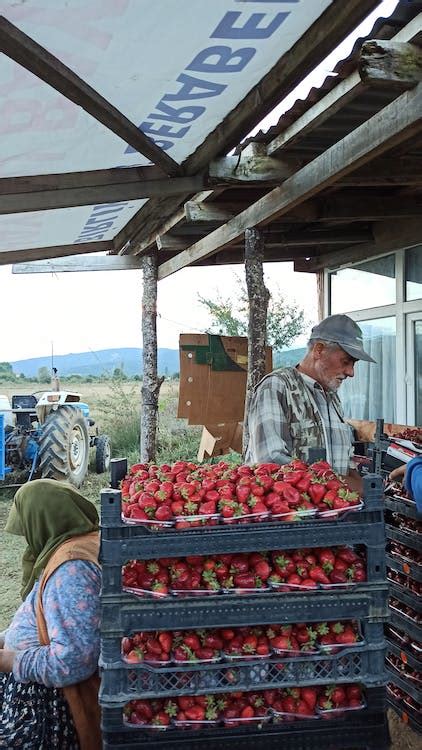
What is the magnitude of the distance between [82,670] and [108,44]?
2239 mm

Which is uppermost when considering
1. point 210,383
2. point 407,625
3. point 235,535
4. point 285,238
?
point 285,238

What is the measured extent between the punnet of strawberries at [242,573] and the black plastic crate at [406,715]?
170cm

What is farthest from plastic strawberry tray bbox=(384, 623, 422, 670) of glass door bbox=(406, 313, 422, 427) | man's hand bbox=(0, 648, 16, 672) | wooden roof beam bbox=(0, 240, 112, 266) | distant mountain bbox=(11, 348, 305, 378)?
distant mountain bbox=(11, 348, 305, 378)

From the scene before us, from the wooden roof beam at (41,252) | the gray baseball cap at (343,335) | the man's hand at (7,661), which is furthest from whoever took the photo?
the wooden roof beam at (41,252)

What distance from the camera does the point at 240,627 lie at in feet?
5.80

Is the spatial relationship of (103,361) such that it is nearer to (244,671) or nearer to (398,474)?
(398,474)

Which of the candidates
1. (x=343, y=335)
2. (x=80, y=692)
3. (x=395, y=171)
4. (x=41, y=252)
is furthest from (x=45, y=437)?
(x=80, y=692)

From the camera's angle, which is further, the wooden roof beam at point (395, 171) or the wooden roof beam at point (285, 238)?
the wooden roof beam at point (285, 238)

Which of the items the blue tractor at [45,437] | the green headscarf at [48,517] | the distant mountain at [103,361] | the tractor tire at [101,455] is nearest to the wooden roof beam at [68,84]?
the green headscarf at [48,517]

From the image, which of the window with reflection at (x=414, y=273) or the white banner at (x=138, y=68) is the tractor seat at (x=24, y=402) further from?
the white banner at (x=138, y=68)

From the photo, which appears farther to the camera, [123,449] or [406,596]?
[123,449]

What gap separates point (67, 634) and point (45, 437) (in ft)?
25.5

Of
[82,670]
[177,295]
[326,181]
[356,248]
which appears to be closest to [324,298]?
[356,248]

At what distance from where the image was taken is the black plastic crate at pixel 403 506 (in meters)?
3.02
